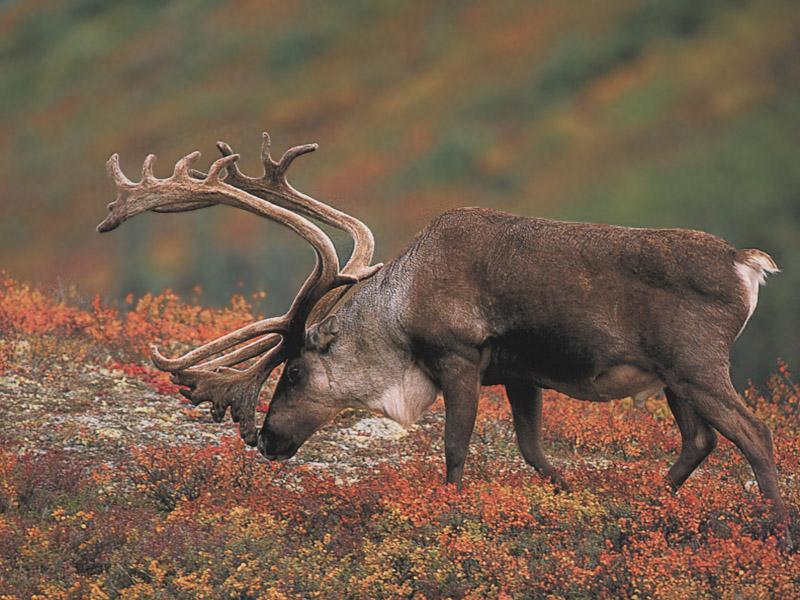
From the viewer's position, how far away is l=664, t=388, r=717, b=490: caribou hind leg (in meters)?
9.15

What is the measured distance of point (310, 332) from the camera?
9914mm

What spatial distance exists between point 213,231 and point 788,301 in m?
16.4

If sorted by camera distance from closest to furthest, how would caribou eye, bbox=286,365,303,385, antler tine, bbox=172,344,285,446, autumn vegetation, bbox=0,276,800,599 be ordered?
1. autumn vegetation, bbox=0,276,800,599
2. antler tine, bbox=172,344,285,446
3. caribou eye, bbox=286,365,303,385

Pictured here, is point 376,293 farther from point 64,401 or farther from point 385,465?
point 64,401

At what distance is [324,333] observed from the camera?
32.2ft

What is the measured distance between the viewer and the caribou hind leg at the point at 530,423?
9828 millimetres

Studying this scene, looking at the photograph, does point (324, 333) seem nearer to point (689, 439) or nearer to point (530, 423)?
point (530, 423)

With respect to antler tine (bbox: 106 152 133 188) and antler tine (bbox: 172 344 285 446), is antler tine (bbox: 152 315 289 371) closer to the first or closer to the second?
antler tine (bbox: 172 344 285 446)

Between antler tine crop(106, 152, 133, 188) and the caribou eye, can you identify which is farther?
the caribou eye

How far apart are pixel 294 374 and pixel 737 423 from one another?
340 centimetres

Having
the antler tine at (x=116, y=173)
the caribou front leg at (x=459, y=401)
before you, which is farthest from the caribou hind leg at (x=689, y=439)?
the antler tine at (x=116, y=173)

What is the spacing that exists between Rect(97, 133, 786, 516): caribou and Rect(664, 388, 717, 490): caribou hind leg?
1 centimetres

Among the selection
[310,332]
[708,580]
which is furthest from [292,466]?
[708,580]

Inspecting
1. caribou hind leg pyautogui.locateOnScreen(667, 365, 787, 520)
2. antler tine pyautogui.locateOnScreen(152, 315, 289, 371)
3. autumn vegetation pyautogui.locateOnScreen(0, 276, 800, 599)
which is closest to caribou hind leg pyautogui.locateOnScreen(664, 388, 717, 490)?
autumn vegetation pyautogui.locateOnScreen(0, 276, 800, 599)
